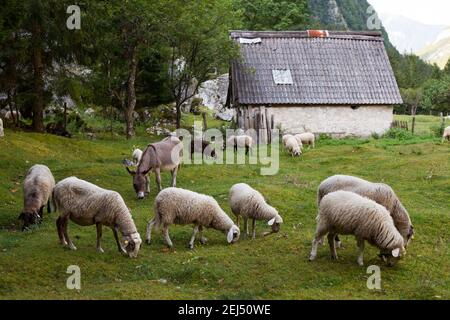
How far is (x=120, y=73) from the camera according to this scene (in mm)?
32562

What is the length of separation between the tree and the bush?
10.7 metres

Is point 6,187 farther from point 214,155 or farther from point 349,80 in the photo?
point 349,80

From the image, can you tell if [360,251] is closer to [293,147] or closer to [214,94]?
[293,147]

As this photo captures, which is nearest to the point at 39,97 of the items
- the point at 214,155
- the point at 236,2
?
the point at 214,155

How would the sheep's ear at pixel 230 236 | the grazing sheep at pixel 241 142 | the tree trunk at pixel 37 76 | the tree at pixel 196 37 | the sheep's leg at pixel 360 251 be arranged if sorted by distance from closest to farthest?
the sheep's leg at pixel 360 251 < the sheep's ear at pixel 230 236 < the tree trunk at pixel 37 76 < the grazing sheep at pixel 241 142 < the tree at pixel 196 37

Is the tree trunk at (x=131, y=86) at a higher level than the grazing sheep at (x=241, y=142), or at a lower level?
higher

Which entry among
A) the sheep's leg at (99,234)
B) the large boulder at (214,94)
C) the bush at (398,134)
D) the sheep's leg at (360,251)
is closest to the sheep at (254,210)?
the sheep's leg at (360,251)

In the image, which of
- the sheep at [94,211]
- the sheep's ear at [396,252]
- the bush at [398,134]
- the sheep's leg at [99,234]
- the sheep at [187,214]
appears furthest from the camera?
the bush at [398,134]

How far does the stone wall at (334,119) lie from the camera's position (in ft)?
112

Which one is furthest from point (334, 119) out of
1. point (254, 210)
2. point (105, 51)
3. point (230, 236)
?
point (230, 236)

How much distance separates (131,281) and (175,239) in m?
2.98

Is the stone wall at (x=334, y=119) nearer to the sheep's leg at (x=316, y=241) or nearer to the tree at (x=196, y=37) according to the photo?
the tree at (x=196, y=37)

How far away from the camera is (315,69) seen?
3625cm

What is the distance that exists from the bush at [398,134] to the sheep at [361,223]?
75.6 ft
